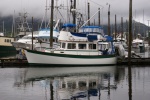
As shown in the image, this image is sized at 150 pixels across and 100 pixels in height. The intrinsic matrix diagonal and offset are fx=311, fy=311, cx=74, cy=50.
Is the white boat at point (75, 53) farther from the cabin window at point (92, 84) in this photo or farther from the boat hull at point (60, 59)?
the cabin window at point (92, 84)

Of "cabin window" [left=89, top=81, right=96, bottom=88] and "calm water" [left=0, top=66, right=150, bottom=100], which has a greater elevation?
"cabin window" [left=89, top=81, right=96, bottom=88]

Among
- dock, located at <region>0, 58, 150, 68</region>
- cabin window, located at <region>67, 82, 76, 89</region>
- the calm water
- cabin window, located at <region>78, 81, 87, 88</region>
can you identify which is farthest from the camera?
dock, located at <region>0, 58, 150, 68</region>

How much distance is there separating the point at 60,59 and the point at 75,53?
2.11 metres

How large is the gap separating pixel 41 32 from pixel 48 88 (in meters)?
38.6

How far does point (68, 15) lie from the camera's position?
48938 millimetres

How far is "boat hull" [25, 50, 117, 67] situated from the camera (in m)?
39.3

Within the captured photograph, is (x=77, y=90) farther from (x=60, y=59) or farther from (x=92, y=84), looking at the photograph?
(x=60, y=59)

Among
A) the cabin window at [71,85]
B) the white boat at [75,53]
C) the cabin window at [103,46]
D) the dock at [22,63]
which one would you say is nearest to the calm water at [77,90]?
the cabin window at [71,85]

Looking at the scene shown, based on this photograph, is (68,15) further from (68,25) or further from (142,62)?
(142,62)

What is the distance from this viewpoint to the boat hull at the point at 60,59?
129 ft

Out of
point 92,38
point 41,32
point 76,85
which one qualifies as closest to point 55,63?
point 92,38

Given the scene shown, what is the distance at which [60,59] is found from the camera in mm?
39625

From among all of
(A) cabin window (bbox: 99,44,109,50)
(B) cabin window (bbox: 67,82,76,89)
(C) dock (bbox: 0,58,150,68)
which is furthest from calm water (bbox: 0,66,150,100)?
(A) cabin window (bbox: 99,44,109,50)

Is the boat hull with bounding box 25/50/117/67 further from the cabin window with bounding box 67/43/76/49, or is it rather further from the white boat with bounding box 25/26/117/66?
the cabin window with bounding box 67/43/76/49
